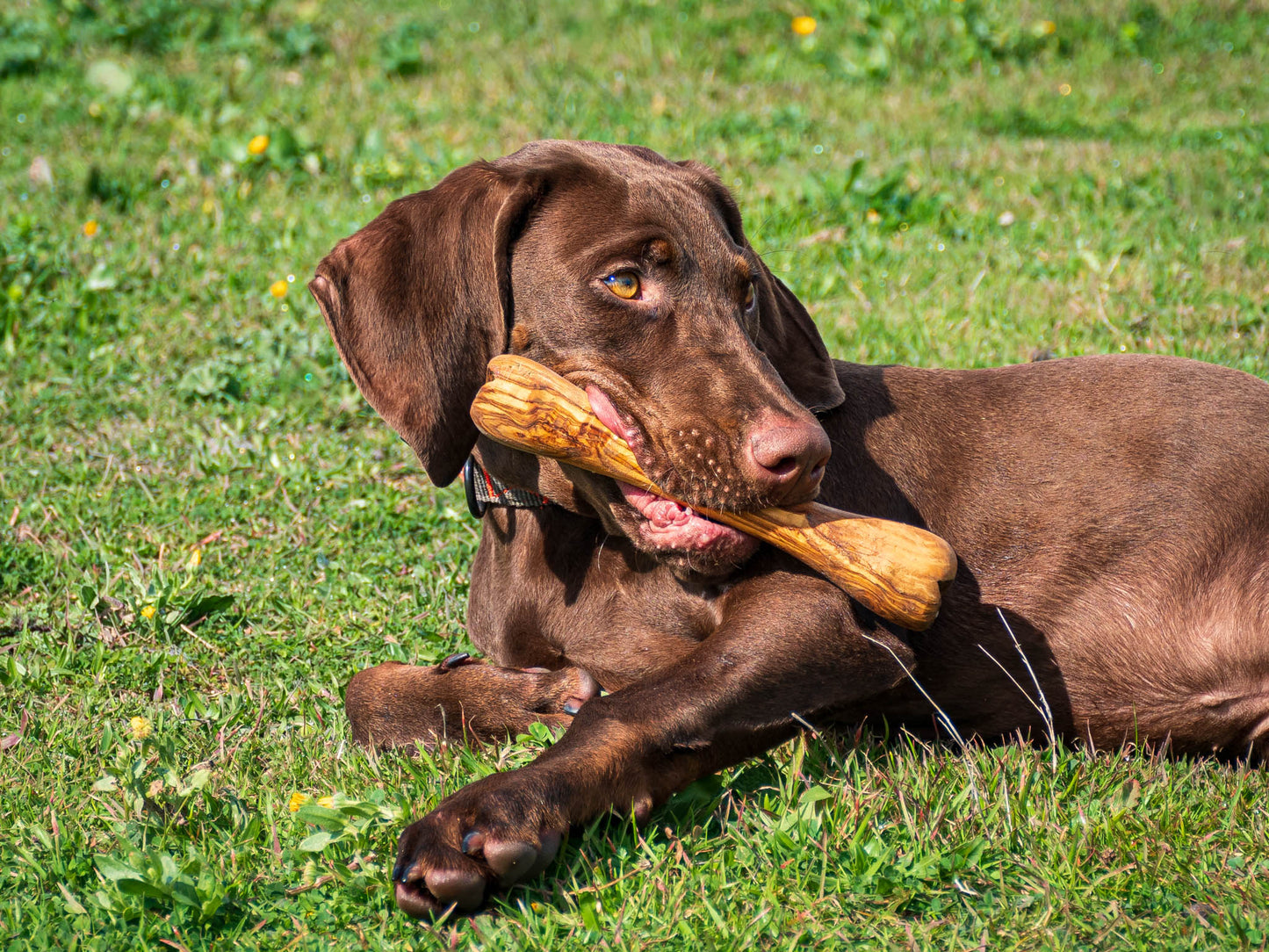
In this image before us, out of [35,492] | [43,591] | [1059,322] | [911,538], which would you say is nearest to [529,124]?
[1059,322]

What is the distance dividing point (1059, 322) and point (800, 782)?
387 cm

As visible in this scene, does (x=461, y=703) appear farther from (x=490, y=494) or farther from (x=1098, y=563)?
(x=1098, y=563)

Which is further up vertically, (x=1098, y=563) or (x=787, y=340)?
(x=787, y=340)

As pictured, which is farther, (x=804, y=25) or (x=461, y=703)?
(x=804, y=25)

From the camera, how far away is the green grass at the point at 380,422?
2689 millimetres

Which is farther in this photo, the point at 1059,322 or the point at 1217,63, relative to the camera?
the point at 1217,63

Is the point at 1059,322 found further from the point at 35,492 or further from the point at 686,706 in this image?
the point at 35,492

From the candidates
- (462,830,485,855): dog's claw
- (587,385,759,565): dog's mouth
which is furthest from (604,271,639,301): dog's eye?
(462,830,485,855): dog's claw

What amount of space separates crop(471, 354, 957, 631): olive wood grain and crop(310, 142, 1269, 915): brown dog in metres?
0.07

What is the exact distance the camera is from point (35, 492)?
5188mm

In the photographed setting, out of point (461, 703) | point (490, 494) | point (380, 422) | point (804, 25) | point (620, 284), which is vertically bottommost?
point (380, 422)

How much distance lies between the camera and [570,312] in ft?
10.6

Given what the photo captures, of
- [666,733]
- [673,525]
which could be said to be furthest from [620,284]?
[666,733]

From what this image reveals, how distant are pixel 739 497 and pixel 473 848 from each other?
39.1 inches
